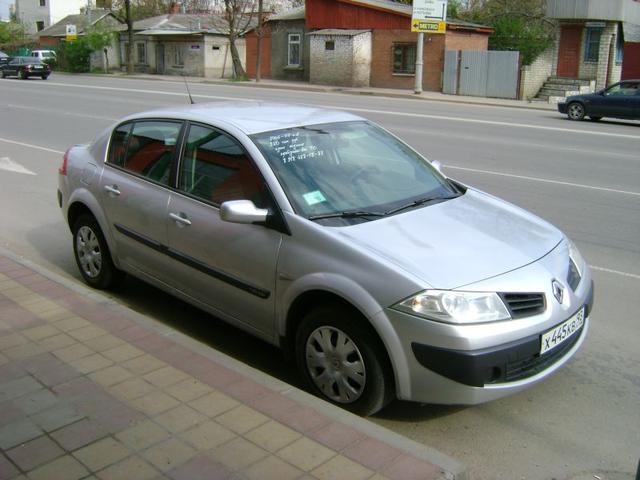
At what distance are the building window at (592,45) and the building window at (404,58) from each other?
796cm

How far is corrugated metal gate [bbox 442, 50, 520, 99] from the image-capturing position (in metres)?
31.5

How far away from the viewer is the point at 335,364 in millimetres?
3885

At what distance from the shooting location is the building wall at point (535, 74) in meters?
31.4

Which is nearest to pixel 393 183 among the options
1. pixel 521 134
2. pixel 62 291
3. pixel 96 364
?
pixel 96 364

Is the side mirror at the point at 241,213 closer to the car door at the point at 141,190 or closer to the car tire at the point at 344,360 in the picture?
the car tire at the point at 344,360

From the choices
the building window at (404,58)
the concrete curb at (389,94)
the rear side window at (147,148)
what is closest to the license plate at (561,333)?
the rear side window at (147,148)

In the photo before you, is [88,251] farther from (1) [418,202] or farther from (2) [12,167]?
(2) [12,167]

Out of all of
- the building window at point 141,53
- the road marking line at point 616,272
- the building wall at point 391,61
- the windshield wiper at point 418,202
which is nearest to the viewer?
the windshield wiper at point 418,202

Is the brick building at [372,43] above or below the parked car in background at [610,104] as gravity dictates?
above

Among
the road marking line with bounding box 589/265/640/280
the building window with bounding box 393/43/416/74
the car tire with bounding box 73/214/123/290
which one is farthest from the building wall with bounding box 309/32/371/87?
the car tire with bounding box 73/214/123/290

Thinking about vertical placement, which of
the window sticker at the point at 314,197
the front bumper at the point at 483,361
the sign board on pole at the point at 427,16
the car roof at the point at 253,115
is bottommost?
the front bumper at the point at 483,361

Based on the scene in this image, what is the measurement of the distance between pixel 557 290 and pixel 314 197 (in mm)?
1470

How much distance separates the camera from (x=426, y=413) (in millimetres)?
4020

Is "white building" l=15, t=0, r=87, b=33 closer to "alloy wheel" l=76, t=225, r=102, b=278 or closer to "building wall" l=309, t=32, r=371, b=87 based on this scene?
"building wall" l=309, t=32, r=371, b=87
